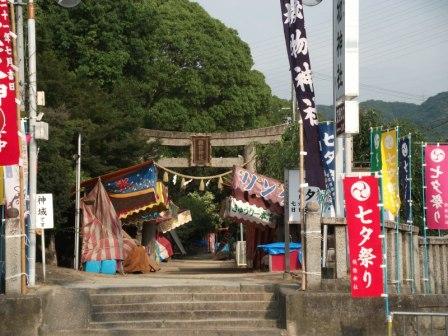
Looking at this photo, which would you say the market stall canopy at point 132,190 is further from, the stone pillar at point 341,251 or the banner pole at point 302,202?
the stone pillar at point 341,251

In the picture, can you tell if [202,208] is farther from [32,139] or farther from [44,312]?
[44,312]

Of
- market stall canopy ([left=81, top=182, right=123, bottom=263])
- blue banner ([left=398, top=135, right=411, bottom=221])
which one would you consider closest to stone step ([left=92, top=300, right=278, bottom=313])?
blue banner ([left=398, top=135, right=411, bottom=221])

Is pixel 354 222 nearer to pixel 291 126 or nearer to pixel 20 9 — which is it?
pixel 20 9

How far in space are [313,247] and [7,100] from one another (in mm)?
5366

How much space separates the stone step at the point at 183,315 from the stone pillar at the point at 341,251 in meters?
1.36

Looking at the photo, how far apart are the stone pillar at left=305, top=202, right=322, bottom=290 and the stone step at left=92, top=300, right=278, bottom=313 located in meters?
1.11

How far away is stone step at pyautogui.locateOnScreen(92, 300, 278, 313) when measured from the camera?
13.6m

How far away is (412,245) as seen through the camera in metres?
14.7

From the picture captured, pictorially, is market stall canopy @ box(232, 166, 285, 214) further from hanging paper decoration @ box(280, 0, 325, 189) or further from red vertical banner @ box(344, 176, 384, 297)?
red vertical banner @ box(344, 176, 384, 297)

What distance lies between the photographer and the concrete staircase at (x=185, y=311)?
1277 centimetres

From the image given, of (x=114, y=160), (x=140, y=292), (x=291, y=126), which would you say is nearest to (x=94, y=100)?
(x=114, y=160)

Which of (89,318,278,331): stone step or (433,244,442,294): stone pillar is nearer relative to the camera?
(89,318,278,331): stone step

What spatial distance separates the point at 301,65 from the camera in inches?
508

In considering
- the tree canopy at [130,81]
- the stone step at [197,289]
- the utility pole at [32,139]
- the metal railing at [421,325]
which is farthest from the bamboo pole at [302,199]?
the tree canopy at [130,81]
